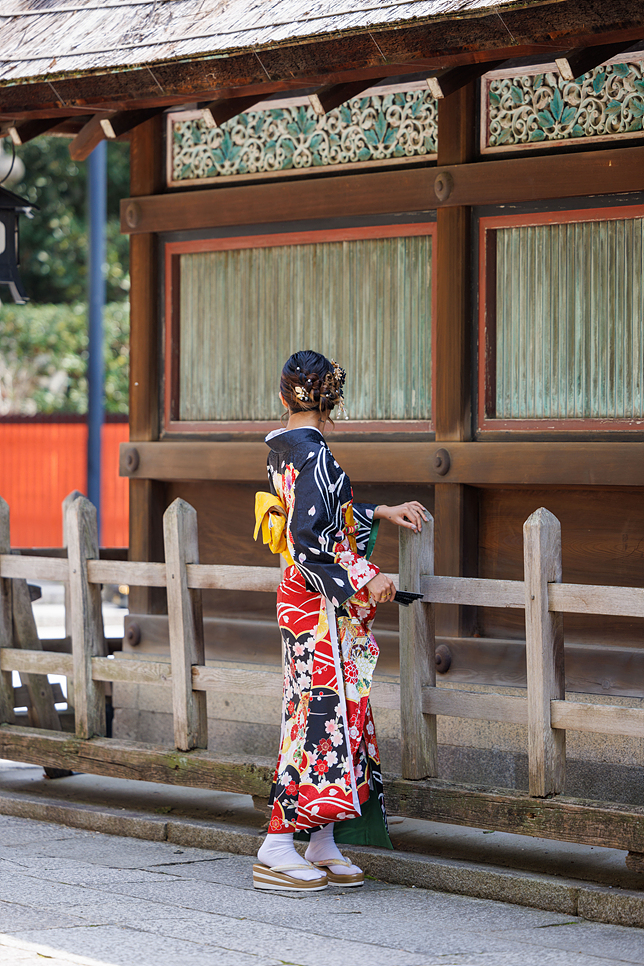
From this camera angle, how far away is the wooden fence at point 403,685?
4.61m

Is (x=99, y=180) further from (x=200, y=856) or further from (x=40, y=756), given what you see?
(x=200, y=856)

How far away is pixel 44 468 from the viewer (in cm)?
2130

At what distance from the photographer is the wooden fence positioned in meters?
4.61

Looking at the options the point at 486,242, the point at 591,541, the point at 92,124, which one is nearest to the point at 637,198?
the point at 486,242

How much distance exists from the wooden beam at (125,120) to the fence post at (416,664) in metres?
2.69

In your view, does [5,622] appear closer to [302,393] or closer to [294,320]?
[294,320]

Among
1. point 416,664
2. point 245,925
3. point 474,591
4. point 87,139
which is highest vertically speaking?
point 87,139

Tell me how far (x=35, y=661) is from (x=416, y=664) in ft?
7.03

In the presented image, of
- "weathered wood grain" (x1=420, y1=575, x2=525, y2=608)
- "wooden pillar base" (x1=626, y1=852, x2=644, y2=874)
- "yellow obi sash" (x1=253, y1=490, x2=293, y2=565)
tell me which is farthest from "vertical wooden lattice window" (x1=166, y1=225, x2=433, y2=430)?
"wooden pillar base" (x1=626, y1=852, x2=644, y2=874)

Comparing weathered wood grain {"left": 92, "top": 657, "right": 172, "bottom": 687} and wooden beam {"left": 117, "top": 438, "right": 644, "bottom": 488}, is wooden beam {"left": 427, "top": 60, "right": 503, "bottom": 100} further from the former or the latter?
weathered wood grain {"left": 92, "top": 657, "right": 172, "bottom": 687}

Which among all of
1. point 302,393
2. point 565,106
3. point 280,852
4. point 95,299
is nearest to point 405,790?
point 280,852

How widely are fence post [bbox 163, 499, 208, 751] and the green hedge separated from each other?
20138 mm

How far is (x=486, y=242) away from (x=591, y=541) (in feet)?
4.60

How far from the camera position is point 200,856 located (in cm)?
543
